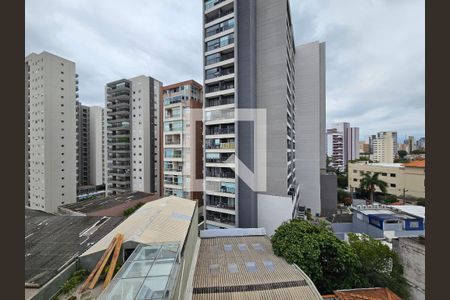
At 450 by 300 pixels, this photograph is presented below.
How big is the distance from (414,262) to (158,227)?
47.5ft

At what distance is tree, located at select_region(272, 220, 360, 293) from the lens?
1037 cm

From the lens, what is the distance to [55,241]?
38.7 feet

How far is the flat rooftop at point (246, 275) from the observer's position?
8.56m

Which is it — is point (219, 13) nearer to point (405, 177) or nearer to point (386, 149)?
point (405, 177)

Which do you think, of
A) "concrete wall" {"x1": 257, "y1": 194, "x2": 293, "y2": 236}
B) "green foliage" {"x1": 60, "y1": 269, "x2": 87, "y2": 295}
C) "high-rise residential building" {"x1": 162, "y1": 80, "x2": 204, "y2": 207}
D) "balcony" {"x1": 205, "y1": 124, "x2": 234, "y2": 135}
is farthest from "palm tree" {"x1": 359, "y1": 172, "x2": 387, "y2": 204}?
"green foliage" {"x1": 60, "y1": 269, "x2": 87, "y2": 295}

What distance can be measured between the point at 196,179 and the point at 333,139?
7646 centimetres

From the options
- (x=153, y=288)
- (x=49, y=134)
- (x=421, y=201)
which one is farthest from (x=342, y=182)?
(x=49, y=134)

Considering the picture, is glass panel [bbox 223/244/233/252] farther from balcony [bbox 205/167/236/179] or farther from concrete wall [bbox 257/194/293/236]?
balcony [bbox 205/167/236/179]

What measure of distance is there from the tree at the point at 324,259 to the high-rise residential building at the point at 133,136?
31379mm

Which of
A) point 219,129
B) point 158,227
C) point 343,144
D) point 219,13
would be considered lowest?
point 158,227

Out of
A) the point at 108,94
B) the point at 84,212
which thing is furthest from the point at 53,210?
the point at 108,94

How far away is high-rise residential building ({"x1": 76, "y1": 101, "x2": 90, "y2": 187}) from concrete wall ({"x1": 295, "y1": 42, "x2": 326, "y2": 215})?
5380 centimetres

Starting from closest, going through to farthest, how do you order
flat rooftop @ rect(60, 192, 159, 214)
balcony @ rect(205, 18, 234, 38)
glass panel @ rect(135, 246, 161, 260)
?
glass panel @ rect(135, 246, 161, 260) < balcony @ rect(205, 18, 234, 38) < flat rooftop @ rect(60, 192, 159, 214)

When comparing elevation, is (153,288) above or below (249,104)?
below
